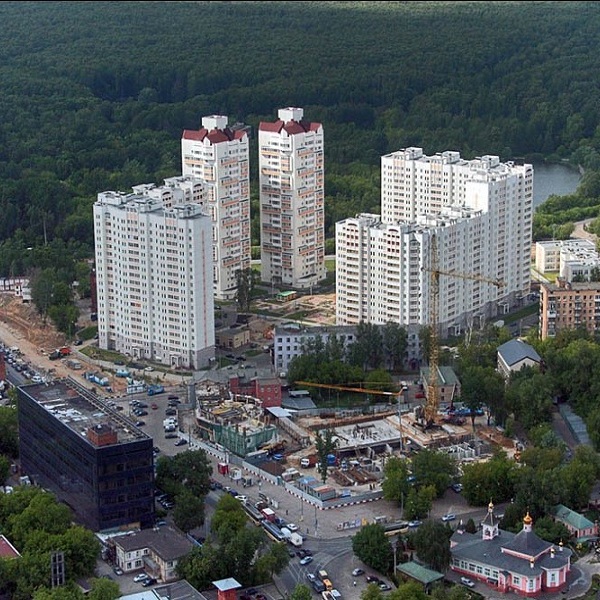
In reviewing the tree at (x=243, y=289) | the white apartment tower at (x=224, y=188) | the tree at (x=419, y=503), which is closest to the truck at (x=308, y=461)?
the tree at (x=419, y=503)

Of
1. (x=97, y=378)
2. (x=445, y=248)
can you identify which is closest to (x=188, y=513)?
(x=97, y=378)

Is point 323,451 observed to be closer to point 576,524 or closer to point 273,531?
point 273,531

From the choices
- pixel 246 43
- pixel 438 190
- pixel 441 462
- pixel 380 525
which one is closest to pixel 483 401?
pixel 441 462

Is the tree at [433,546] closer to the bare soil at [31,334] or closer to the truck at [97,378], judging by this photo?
the truck at [97,378]

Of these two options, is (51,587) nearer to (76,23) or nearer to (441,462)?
(441,462)

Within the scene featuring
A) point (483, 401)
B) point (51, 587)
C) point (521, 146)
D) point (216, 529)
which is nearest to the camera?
point (51, 587)

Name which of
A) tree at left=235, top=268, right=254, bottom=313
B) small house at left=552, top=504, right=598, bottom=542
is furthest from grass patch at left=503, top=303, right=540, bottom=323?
small house at left=552, top=504, right=598, bottom=542
